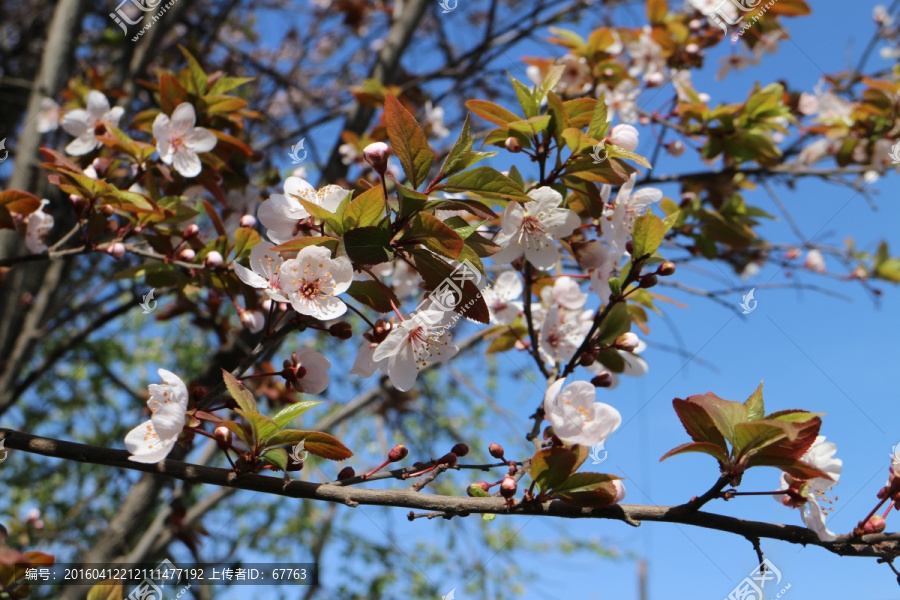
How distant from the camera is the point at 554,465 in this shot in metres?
0.93

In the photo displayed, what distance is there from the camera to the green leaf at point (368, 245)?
0.97 m

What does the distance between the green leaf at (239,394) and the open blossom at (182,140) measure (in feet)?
2.53

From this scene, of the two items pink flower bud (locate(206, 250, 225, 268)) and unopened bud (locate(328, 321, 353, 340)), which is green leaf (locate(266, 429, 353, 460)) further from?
pink flower bud (locate(206, 250, 225, 268))

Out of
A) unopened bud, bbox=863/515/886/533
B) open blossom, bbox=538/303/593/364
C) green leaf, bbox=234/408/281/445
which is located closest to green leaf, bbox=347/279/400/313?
green leaf, bbox=234/408/281/445

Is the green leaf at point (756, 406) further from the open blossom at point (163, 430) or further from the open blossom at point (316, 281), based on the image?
the open blossom at point (163, 430)

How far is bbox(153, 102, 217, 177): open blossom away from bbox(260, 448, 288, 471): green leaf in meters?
0.83

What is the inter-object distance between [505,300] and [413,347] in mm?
511

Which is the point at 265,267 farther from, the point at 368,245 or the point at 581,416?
the point at 581,416

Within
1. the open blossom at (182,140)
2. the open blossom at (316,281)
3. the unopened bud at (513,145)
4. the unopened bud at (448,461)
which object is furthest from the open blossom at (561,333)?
the open blossom at (182,140)

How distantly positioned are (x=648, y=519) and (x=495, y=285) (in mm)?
801

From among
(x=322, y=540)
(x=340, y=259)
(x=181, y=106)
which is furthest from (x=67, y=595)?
(x=322, y=540)

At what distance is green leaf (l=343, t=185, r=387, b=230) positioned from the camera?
936 millimetres

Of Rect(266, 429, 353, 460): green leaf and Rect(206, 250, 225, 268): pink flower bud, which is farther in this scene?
Rect(206, 250, 225, 268): pink flower bud

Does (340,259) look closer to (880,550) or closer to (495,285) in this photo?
(495,285)
